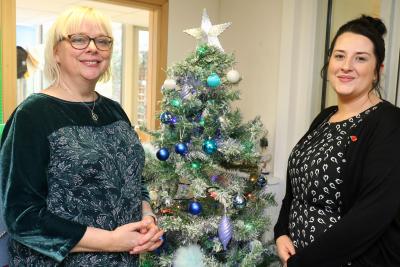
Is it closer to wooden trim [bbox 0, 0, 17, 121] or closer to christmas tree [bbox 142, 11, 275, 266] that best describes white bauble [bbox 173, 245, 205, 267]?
christmas tree [bbox 142, 11, 275, 266]

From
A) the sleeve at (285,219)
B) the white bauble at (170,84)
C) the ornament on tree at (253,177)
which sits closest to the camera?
the sleeve at (285,219)

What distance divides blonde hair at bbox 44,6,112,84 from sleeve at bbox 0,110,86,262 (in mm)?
194

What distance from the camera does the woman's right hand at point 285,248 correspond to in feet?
4.46

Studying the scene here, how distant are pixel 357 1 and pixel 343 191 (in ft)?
4.87

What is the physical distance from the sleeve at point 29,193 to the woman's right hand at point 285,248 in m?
0.72

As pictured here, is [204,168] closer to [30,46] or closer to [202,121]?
[202,121]

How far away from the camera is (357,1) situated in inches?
87.6

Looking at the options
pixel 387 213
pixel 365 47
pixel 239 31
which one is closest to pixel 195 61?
pixel 365 47

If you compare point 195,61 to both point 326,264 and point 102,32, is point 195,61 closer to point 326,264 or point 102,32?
point 102,32

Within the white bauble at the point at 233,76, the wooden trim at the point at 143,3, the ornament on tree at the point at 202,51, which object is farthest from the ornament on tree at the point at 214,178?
the wooden trim at the point at 143,3

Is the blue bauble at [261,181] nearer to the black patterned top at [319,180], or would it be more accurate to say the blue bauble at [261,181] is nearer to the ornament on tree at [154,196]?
the black patterned top at [319,180]

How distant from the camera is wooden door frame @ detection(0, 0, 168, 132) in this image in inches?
86.4

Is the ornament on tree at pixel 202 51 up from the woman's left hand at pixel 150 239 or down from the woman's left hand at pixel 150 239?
up

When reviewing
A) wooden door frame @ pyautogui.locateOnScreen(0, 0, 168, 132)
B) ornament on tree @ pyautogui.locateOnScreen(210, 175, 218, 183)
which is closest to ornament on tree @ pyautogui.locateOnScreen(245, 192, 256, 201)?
ornament on tree @ pyautogui.locateOnScreen(210, 175, 218, 183)
